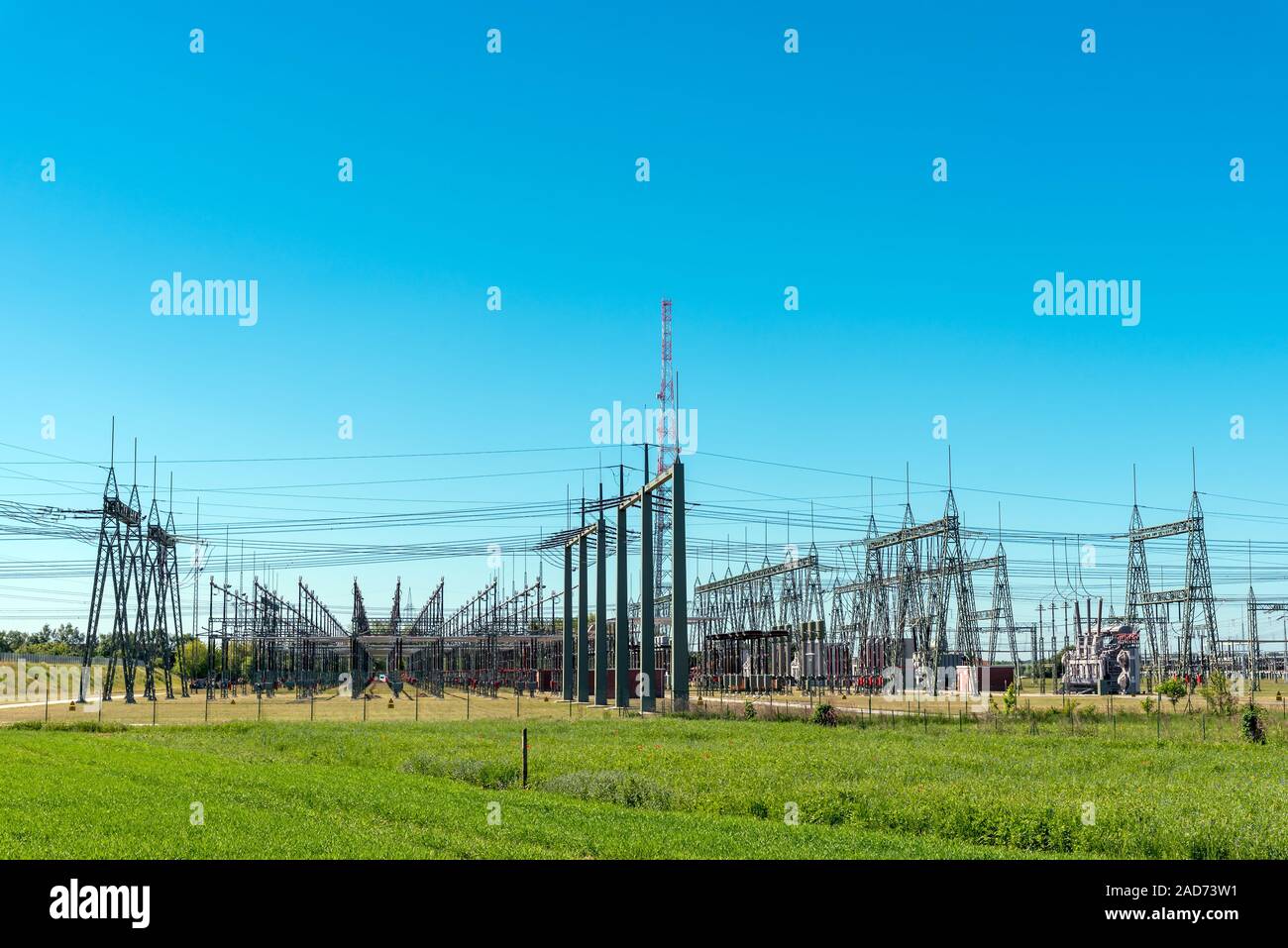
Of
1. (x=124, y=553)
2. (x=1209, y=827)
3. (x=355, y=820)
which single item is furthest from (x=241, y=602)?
(x=1209, y=827)

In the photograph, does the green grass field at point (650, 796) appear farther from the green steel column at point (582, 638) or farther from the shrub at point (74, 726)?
the green steel column at point (582, 638)

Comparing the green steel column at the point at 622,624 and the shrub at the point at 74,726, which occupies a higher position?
the green steel column at the point at 622,624

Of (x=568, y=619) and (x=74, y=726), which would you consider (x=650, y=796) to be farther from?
(x=568, y=619)

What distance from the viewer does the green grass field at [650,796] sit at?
16000mm

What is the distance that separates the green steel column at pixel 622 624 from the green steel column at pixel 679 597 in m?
4.11

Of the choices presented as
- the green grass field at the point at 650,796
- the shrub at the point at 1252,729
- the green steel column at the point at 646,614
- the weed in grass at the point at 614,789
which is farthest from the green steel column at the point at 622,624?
the weed in grass at the point at 614,789

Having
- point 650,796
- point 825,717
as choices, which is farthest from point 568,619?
point 650,796

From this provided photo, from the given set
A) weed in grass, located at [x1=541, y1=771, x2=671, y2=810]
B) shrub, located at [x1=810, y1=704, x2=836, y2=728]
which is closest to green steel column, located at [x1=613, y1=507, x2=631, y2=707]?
shrub, located at [x1=810, y1=704, x2=836, y2=728]

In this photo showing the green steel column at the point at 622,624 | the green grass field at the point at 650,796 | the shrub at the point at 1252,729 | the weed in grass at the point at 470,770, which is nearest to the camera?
the green grass field at the point at 650,796

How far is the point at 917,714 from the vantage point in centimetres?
4644

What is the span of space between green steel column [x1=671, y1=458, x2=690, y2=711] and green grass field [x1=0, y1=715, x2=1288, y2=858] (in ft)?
35.8

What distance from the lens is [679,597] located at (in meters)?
46.5
